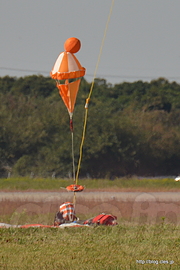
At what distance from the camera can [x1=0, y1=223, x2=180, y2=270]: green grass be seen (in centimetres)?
629

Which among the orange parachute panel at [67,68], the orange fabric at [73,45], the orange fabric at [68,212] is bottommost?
the orange fabric at [68,212]

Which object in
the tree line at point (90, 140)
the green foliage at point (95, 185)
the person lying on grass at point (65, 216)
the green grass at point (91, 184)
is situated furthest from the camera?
the tree line at point (90, 140)

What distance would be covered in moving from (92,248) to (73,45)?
4.14 m

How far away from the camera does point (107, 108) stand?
122 feet

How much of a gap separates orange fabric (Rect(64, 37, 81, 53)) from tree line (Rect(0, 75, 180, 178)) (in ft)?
75.3

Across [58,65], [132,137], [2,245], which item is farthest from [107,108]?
[2,245]

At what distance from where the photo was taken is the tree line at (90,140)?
3325 cm

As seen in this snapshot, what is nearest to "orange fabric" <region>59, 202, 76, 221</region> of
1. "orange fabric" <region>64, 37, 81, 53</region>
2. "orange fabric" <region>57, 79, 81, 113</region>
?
"orange fabric" <region>57, 79, 81, 113</region>

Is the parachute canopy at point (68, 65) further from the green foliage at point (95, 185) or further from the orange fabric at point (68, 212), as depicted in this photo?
the green foliage at point (95, 185)

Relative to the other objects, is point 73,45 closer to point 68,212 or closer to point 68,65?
point 68,65

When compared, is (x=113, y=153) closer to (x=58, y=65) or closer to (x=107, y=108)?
(x=107, y=108)

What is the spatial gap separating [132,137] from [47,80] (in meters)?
14.3

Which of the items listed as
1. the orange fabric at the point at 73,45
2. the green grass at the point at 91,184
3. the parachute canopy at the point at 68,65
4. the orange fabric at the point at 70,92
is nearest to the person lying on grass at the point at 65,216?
the orange fabric at the point at 70,92

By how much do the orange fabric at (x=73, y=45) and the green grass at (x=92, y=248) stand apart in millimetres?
3407
